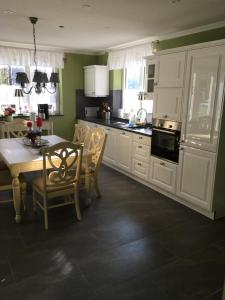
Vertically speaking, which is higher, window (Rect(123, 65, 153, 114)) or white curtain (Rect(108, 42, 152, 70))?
white curtain (Rect(108, 42, 152, 70))

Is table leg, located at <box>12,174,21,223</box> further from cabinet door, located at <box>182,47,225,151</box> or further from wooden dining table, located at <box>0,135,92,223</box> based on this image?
cabinet door, located at <box>182,47,225,151</box>

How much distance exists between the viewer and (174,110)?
3.33 m

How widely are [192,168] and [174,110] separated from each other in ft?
2.65

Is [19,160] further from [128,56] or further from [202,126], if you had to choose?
[128,56]

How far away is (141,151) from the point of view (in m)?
4.06

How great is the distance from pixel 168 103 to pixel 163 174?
102cm

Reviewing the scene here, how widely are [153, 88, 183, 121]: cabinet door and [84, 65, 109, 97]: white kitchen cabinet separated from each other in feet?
7.50

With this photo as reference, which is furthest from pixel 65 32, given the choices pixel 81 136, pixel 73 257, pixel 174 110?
pixel 73 257

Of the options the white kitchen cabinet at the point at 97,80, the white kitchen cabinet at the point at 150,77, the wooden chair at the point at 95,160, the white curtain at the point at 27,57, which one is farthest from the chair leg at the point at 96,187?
the white curtain at the point at 27,57

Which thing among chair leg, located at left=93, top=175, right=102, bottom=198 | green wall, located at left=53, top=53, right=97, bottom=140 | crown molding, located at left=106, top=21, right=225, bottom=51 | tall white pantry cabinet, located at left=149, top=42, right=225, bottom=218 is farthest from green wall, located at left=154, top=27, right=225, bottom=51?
chair leg, located at left=93, top=175, right=102, bottom=198

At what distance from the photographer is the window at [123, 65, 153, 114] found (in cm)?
492

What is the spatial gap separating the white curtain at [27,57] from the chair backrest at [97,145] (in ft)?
8.24

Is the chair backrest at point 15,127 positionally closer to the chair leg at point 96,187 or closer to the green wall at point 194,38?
the chair leg at point 96,187

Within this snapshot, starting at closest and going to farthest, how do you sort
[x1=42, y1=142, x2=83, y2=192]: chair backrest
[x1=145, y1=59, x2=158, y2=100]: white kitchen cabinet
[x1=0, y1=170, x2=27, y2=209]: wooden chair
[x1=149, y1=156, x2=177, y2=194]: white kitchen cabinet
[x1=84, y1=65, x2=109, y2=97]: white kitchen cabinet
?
[x1=42, y1=142, x2=83, y2=192]: chair backrest, [x1=0, y1=170, x2=27, y2=209]: wooden chair, [x1=149, y1=156, x2=177, y2=194]: white kitchen cabinet, [x1=145, y1=59, x2=158, y2=100]: white kitchen cabinet, [x1=84, y1=65, x2=109, y2=97]: white kitchen cabinet
